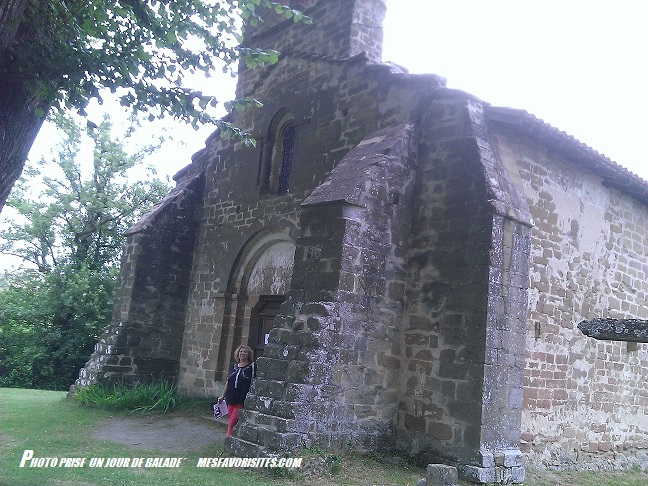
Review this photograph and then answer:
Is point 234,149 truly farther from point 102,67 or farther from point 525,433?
point 525,433

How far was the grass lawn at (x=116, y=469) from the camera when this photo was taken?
6395 mm

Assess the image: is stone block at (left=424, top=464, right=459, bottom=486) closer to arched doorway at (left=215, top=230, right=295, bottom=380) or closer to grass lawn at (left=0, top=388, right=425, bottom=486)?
grass lawn at (left=0, top=388, right=425, bottom=486)

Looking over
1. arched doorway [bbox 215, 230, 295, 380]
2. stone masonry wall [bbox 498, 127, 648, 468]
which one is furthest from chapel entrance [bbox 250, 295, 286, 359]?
stone masonry wall [bbox 498, 127, 648, 468]

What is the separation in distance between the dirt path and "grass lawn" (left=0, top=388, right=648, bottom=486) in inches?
10.3

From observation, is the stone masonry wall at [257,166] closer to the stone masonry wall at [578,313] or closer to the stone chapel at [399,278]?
the stone chapel at [399,278]

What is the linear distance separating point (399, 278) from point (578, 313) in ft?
10.9

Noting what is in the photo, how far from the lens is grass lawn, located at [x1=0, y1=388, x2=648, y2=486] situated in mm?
6395

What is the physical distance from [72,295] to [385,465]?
47.9 ft

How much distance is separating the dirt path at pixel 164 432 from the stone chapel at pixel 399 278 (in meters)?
1.41

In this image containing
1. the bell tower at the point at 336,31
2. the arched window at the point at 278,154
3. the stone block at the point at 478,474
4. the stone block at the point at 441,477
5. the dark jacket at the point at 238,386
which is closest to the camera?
the stone block at the point at 441,477

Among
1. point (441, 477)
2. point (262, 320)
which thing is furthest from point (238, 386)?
point (441, 477)

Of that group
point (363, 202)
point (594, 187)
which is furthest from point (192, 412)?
point (594, 187)

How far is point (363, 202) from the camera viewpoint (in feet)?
26.7

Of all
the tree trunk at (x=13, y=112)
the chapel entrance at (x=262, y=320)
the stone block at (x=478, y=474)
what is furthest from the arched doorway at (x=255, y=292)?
the tree trunk at (x=13, y=112)
